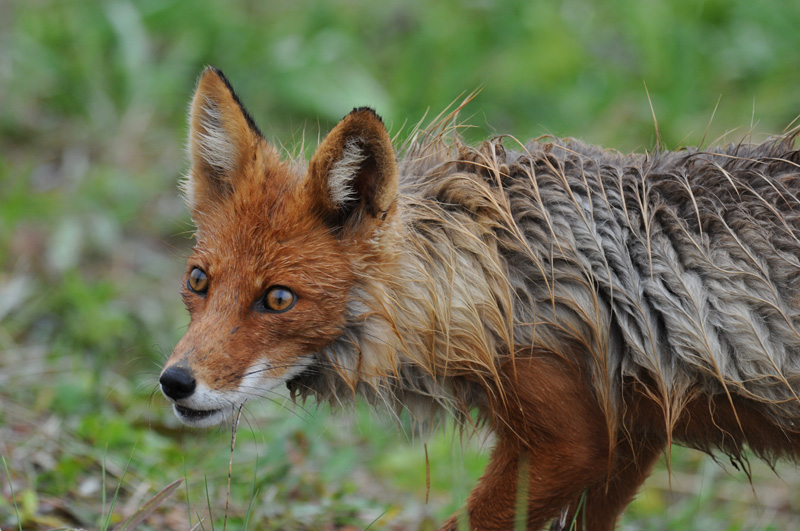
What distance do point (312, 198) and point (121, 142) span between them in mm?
5457

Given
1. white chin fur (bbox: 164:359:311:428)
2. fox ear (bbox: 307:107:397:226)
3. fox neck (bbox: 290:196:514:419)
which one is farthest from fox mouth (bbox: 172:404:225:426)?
fox ear (bbox: 307:107:397:226)

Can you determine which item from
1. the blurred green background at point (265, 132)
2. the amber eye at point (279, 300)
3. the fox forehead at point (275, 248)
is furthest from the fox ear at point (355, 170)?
the blurred green background at point (265, 132)

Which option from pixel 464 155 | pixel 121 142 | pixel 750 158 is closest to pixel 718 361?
pixel 750 158

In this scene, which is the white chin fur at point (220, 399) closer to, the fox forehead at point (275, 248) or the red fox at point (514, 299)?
the red fox at point (514, 299)

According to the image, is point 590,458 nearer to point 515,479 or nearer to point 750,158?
point 515,479

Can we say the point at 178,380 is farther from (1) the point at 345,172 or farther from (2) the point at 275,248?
(1) the point at 345,172

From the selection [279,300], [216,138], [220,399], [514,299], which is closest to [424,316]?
[514,299]

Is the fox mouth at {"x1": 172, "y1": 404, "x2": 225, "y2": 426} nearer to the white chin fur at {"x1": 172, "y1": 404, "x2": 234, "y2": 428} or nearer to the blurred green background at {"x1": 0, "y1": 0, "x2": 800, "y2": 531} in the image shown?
the white chin fur at {"x1": 172, "y1": 404, "x2": 234, "y2": 428}

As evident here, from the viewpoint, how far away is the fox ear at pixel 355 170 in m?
3.25

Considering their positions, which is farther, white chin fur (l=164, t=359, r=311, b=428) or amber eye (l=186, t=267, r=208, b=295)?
amber eye (l=186, t=267, r=208, b=295)

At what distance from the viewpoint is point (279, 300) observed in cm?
333

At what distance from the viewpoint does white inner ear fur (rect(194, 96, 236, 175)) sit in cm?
364

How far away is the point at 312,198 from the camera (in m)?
3.41

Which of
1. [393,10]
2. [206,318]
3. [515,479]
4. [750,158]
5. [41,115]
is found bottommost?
[515,479]
